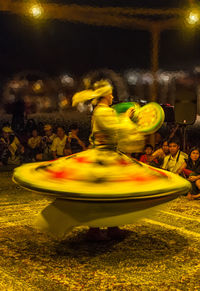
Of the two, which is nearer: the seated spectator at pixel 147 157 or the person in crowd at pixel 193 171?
the person in crowd at pixel 193 171

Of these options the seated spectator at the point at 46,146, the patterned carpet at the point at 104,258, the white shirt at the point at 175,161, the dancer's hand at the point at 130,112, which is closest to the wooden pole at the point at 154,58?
the white shirt at the point at 175,161

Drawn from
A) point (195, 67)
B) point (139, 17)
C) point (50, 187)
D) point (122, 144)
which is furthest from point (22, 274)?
point (195, 67)

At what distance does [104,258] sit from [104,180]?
668mm

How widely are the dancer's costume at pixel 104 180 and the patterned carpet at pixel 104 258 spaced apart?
290mm

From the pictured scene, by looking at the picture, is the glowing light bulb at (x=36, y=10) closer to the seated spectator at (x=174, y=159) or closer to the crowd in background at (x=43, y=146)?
the crowd in background at (x=43, y=146)

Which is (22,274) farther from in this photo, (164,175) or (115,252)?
(164,175)

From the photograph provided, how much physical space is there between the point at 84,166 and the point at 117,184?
34 centimetres

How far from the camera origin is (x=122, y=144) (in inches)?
127

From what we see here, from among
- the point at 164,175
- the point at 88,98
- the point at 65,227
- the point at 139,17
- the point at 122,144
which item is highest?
the point at 139,17

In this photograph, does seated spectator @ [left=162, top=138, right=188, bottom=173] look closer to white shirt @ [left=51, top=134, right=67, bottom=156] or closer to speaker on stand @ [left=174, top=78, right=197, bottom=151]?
speaker on stand @ [left=174, top=78, right=197, bottom=151]

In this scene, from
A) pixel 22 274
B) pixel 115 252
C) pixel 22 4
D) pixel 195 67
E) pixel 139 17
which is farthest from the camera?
pixel 195 67

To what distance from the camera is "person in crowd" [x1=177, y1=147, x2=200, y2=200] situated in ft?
17.7

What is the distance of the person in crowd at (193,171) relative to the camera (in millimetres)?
5405

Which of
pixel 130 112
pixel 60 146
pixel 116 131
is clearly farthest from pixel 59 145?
pixel 116 131
